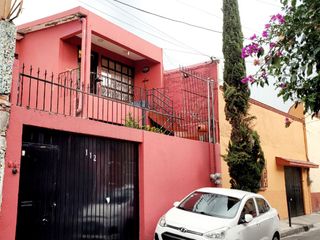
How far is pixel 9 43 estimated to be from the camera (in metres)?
6.20

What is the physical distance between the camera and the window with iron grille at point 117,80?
46.1 feet

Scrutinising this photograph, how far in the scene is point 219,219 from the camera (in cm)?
822

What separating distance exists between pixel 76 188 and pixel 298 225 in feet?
36.5

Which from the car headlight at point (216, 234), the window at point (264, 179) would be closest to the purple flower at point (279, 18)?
the car headlight at point (216, 234)

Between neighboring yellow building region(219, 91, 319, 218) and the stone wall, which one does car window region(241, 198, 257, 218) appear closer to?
neighboring yellow building region(219, 91, 319, 218)

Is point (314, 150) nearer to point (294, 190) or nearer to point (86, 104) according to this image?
point (294, 190)

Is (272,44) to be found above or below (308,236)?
above

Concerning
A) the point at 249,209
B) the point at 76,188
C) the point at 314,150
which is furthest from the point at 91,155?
the point at 314,150

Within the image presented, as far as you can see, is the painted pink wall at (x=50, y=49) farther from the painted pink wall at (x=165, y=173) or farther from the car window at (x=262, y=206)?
the car window at (x=262, y=206)

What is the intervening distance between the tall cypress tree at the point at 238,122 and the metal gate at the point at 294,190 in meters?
7.01

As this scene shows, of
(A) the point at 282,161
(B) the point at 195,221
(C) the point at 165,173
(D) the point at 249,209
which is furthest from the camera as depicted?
(A) the point at 282,161

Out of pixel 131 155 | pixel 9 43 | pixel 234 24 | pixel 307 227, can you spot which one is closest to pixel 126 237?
pixel 131 155

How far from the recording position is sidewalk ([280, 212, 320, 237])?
1418cm

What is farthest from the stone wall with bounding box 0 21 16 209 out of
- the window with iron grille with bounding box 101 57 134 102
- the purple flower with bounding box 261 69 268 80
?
the window with iron grille with bounding box 101 57 134 102
